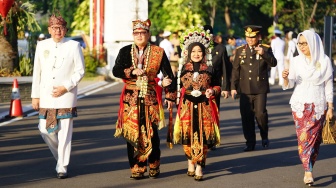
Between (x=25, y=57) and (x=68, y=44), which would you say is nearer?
(x=68, y=44)

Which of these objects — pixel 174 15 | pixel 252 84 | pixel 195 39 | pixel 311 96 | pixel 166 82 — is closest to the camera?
pixel 311 96

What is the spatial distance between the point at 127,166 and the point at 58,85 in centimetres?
175

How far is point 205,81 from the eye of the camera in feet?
38.2

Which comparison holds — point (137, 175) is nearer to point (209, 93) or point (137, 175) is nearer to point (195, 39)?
point (209, 93)

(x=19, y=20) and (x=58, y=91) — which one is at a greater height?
(x=58, y=91)

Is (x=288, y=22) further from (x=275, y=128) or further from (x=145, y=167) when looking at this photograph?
(x=145, y=167)

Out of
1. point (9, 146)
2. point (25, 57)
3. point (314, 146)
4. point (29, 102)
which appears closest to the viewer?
point (314, 146)

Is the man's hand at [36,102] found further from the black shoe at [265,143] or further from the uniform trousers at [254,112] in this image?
the black shoe at [265,143]

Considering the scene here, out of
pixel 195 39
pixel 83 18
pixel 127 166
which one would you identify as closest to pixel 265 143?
pixel 127 166

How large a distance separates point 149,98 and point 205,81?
702 mm

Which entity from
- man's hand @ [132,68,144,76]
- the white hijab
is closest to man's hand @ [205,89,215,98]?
man's hand @ [132,68,144,76]

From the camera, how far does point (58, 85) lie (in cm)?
1142

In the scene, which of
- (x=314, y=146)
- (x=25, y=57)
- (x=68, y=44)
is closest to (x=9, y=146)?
(x=68, y=44)

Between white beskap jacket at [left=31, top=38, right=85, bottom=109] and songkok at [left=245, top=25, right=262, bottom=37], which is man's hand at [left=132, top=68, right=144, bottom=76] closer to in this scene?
white beskap jacket at [left=31, top=38, right=85, bottom=109]
